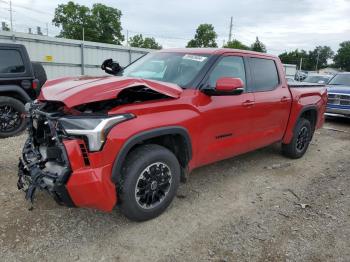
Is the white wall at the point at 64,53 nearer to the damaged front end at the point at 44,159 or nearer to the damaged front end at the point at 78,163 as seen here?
the damaged front end at the point at 44,159

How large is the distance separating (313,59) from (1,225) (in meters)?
115

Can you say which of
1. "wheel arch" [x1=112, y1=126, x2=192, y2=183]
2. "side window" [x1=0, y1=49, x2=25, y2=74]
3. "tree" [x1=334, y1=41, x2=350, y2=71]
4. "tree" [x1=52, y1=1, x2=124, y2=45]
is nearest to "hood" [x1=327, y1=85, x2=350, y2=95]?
"wheel arch" [x1=112, y1=126, x2=192, y2=183]

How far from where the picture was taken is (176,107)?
3484 mm

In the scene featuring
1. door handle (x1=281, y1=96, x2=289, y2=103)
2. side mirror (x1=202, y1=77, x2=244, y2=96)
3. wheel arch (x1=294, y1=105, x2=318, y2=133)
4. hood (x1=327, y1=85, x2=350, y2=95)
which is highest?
side mirror (x1=202, y1=77, x2=244, y2=96)

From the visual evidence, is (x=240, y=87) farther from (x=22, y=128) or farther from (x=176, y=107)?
(x=22, y=128)

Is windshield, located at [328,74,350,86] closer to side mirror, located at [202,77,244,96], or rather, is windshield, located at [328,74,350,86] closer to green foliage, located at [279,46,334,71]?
side mirror, located at [202,77,244,96]

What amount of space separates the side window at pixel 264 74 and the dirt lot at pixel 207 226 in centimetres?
134

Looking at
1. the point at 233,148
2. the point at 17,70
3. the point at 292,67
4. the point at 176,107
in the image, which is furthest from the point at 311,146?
the point at 292,67

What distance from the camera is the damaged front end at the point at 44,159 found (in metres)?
2.89

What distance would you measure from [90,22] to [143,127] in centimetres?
5706

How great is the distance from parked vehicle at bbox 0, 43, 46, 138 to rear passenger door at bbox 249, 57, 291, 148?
15.9 feet

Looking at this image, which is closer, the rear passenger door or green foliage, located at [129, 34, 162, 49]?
the rear passenger door

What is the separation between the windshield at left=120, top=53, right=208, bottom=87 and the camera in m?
3.98

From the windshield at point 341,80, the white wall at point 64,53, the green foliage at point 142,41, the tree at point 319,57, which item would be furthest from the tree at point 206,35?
the tree at point 319,57
